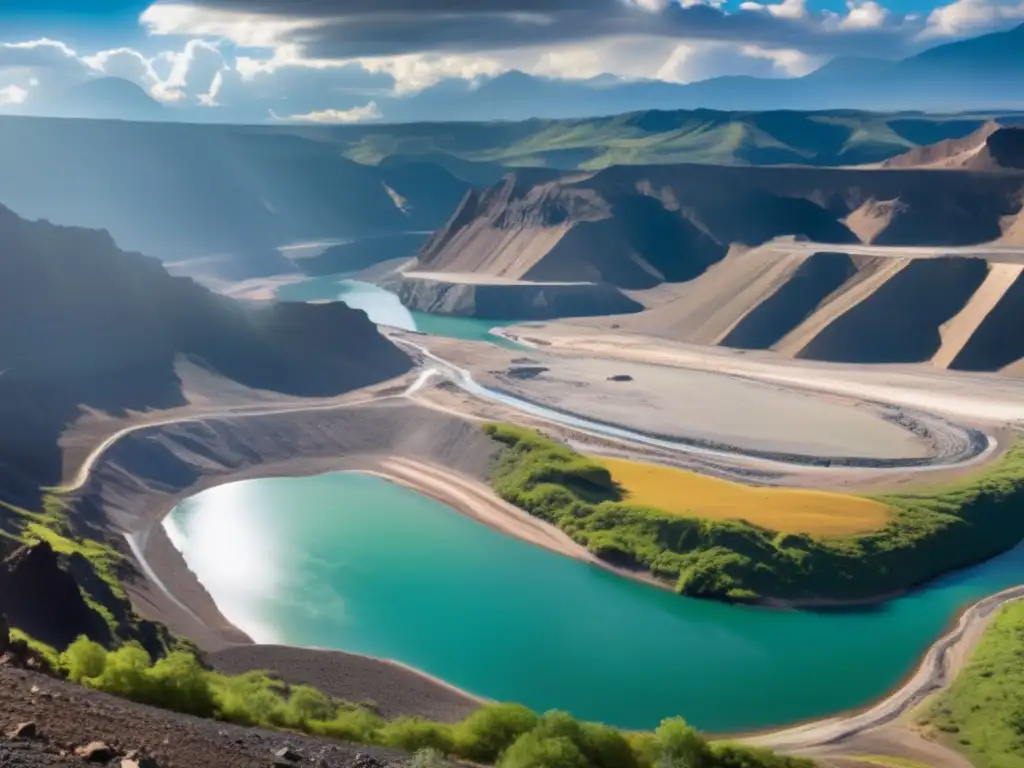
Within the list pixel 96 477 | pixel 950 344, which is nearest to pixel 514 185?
pixel 950 344

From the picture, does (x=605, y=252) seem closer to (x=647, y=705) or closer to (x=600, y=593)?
(x=600, y=593)

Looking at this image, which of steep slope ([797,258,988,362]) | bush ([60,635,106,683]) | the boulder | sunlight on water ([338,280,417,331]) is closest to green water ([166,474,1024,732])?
bush ([60,635,106,683])

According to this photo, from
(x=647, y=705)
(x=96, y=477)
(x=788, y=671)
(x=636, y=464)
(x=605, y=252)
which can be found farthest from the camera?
(x=605, y=252)

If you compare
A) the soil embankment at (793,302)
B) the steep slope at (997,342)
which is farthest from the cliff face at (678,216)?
the steep slope at (997,342)

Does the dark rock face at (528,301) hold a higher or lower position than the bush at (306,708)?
higher

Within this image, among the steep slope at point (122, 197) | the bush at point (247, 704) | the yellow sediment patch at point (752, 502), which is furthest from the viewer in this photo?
the steep slope at point (122, 197)

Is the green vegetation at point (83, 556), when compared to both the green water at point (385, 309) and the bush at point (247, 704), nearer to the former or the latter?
the bush at point (247, 704)

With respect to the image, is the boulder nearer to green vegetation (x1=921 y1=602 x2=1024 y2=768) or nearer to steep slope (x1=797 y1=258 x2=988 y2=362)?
green vegetation (x1=921 y1=602 x2=1024 y2=768)

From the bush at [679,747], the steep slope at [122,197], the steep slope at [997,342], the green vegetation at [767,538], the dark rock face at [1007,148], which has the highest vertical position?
the dark rock face at [1007,148]
